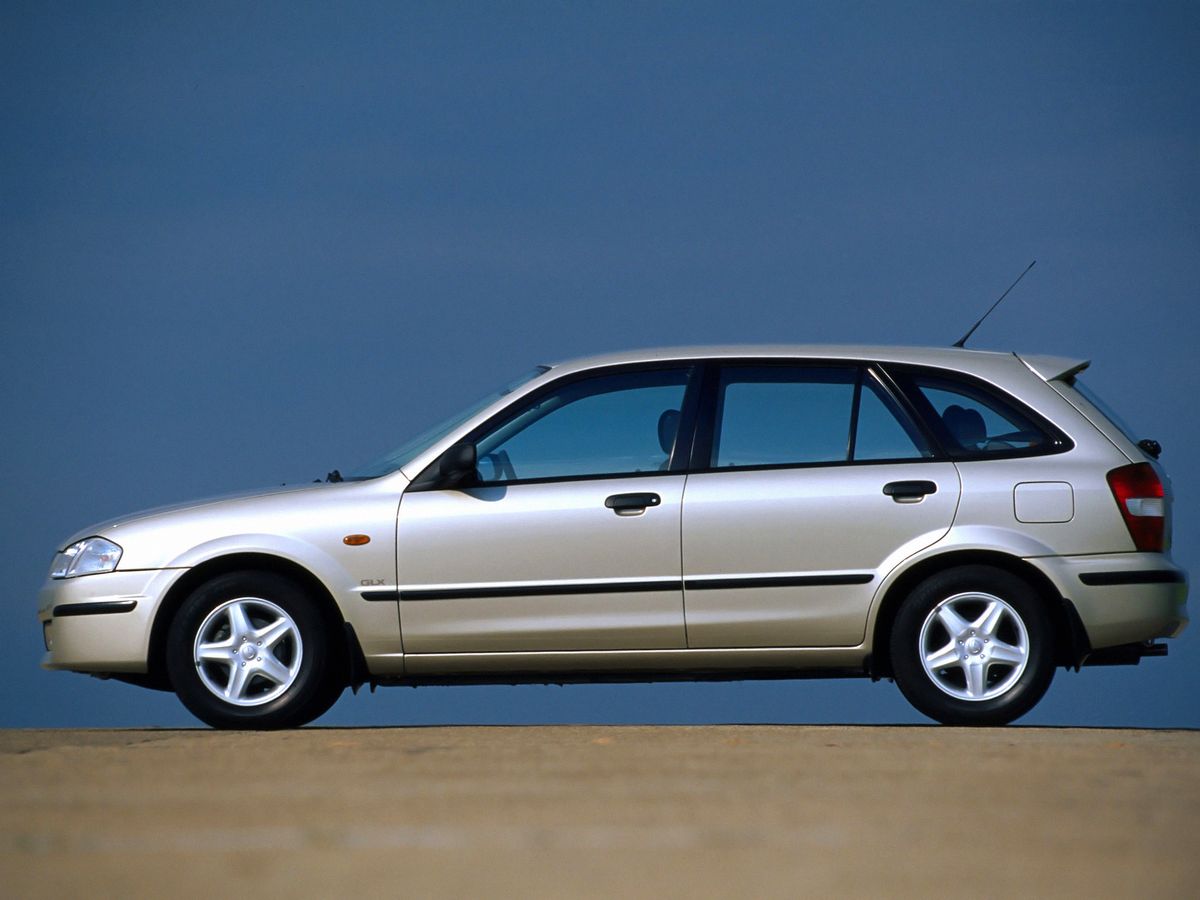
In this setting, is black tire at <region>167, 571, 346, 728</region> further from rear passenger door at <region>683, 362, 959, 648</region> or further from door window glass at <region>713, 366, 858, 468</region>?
door window glass at <region>713, 366, 858, 468</region>

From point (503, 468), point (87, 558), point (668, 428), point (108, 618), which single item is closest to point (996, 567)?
point (668, 428)

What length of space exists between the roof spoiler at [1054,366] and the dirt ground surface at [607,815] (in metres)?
1.84

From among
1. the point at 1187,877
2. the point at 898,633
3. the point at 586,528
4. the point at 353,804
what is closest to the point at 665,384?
the point at 586,528

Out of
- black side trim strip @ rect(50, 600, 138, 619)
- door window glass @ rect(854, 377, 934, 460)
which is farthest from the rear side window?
black side trim strip @ rect(50, 600, 138, 619)

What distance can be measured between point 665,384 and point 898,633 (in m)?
1.66

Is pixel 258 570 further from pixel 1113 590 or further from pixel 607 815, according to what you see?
pixel 1113 590

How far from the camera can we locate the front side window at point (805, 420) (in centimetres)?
877

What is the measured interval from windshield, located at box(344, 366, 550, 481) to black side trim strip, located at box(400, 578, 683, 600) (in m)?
0.66

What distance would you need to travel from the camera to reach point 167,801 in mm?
5930

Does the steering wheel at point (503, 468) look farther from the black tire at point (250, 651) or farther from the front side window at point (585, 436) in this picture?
the black tire at point (250, 651)

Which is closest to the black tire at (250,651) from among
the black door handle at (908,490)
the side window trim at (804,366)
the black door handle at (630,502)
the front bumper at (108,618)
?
the front bumper at (108,618)

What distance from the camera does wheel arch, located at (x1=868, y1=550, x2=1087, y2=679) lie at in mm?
8609

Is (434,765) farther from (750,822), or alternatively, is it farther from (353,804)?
(750,822)

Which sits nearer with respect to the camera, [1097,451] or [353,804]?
[353,804]
